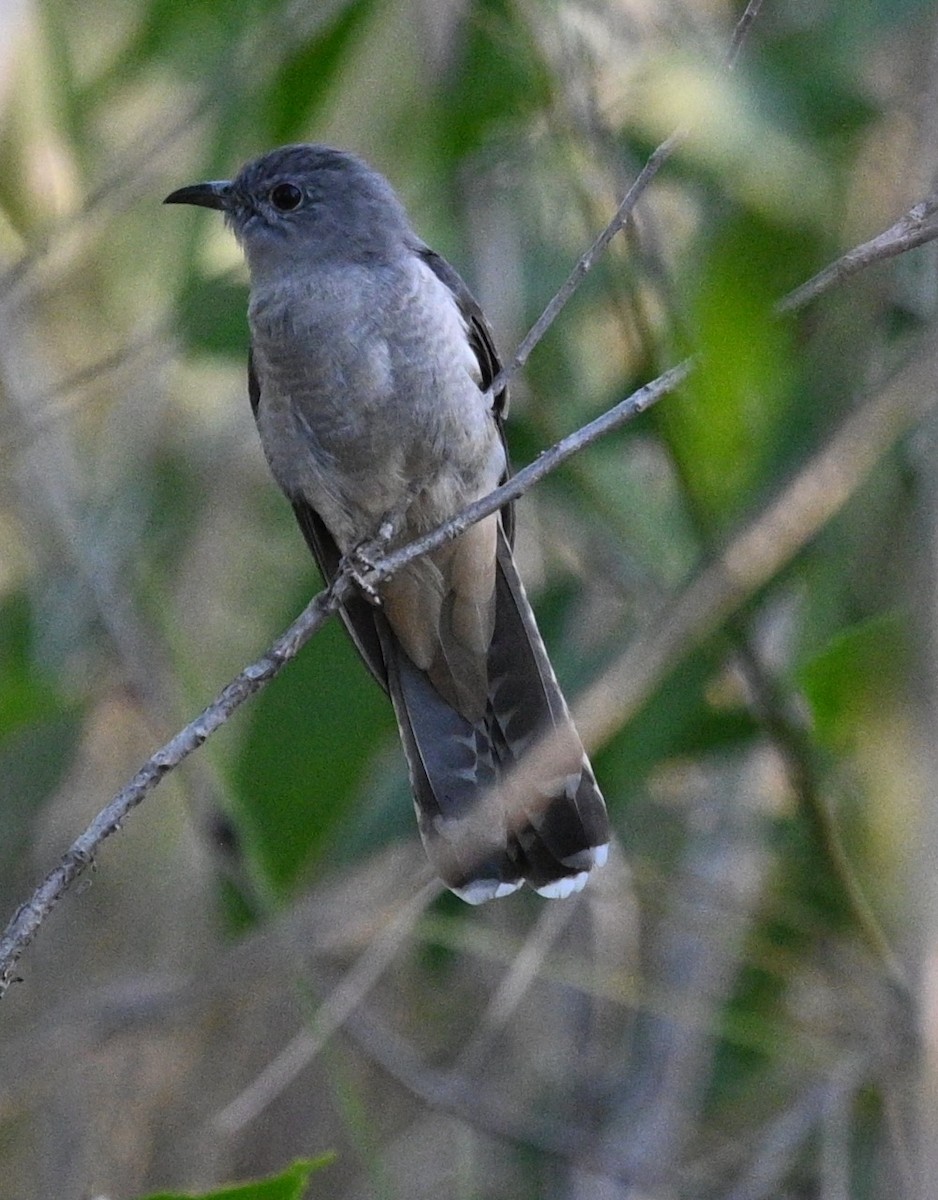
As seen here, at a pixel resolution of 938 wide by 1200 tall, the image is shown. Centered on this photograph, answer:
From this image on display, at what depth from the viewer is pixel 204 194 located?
14.9 feet

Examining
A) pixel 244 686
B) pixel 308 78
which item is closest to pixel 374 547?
pixel 244 686

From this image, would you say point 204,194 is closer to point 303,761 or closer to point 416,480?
point 416,480

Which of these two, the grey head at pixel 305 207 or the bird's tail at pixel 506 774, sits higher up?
the grey head at pixel 305 207

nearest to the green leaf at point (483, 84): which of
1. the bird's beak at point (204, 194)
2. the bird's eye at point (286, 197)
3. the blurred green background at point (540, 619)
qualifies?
the blurred green background at point (540, 619)

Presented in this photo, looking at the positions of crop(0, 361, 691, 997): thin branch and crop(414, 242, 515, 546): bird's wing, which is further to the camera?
crop(414, 242, 515, 546): bird's wing

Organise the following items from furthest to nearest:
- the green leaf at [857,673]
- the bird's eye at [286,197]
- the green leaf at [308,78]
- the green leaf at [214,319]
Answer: the green leaf at [308,78], the green leaf at [214,319], the bird's eye at [286,197], the green leaf at [857,673]

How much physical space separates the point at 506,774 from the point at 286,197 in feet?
5.37

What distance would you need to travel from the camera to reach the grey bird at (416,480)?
4.04 m

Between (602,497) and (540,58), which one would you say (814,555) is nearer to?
(602,497)

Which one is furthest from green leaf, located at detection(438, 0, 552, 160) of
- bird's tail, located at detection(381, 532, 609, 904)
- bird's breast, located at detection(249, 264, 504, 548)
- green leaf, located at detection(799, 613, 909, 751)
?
green leaf, located at detection(799, 613, 909, 751)

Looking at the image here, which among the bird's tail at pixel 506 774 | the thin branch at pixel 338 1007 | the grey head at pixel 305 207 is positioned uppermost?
the grey head at pixel 305 207

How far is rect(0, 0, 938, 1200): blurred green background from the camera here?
3973 millimetres

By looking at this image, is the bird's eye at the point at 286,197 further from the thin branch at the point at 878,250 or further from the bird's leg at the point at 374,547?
the thin branch at the point at 878,250

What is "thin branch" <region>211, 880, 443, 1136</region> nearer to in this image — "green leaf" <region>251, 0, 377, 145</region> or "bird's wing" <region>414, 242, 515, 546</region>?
"bird's wing" <region>414, 242, 515, 546</region>
